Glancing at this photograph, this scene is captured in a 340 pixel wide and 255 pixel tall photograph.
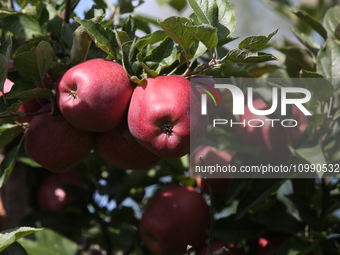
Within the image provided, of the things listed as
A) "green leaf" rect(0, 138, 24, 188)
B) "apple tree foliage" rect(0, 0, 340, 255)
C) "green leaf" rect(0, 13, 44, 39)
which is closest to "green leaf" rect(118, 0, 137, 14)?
"apple tree foliage" rect(0, 0, 340, 255)

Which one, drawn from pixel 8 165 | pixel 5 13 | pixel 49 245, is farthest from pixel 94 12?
pixel 49 245

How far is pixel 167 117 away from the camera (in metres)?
0.64

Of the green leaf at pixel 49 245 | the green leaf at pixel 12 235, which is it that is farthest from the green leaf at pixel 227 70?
the green leaf at pixel 49 245

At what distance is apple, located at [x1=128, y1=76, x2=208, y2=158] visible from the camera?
2.09 feet

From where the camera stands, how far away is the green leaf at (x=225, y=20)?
71 cm

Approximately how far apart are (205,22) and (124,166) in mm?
352

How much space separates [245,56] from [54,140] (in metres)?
0.42

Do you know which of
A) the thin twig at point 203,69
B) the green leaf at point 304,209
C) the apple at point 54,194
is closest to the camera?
the thin twig at point 203,69

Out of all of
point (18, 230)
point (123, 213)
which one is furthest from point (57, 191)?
point (18, 230)

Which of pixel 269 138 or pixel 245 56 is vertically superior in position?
pixel 245 56

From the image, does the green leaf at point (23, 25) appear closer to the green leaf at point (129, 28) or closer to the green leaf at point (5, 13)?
the green leaf at point (5, 13)

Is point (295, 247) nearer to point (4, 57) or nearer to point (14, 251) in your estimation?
point (14, 251)

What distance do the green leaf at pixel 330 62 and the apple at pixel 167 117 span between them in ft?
1.36

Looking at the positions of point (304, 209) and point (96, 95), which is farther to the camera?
point (304, 209)
